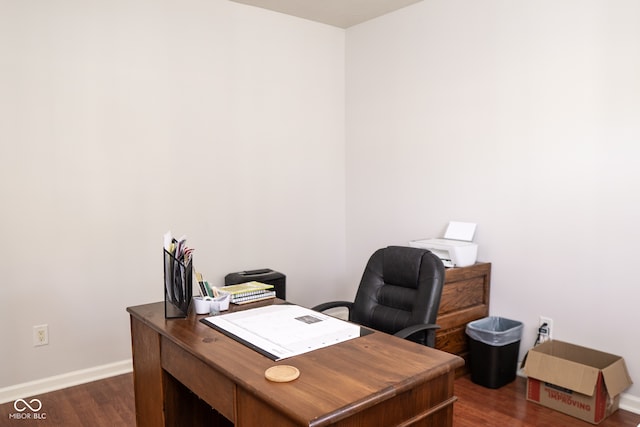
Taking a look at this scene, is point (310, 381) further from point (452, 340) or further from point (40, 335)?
point (40, 335)

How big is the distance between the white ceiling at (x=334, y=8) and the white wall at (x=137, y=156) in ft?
0.36

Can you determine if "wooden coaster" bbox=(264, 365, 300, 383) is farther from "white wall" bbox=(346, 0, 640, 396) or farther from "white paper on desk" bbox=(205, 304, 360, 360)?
"white wall" bbox=(346, 0, 640, 396)

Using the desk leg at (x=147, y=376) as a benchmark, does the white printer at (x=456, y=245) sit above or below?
above

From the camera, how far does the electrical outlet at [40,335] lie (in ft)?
9.78

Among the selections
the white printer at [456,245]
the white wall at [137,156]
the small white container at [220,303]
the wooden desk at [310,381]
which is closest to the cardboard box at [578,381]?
the white printer at [456,245]

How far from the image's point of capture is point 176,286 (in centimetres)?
194

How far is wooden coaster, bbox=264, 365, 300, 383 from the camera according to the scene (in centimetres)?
134

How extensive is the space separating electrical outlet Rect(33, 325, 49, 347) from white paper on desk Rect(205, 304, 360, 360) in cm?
168

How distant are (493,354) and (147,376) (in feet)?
6.73

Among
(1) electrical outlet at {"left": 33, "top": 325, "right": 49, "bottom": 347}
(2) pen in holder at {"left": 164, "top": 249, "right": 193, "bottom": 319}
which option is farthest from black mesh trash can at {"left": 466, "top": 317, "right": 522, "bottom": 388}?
(1) electrical outlet at {"left": 33, "top": 325, "right": 49, "bottom": 347}

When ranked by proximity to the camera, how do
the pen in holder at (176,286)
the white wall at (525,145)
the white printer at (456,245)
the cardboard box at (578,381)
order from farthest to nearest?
the white printer at (456,245) → the white wall at (525,145) → the cardboard box at (578,381) → the pen in holder at (176,286)

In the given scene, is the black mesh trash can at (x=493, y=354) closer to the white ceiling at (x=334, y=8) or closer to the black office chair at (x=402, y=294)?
the black office chair at (x=402, y=294)

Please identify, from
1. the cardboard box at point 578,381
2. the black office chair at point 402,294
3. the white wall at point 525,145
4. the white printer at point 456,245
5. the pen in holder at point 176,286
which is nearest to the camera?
the pen in holder at point 176,286

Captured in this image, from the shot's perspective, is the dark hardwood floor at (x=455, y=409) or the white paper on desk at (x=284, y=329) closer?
the white paper on desk at (x=284, y=329)
